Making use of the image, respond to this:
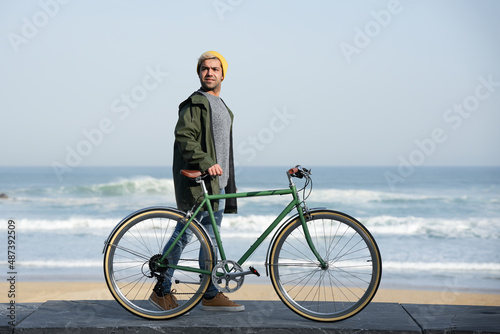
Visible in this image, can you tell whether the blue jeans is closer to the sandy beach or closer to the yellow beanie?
the yellow beanie

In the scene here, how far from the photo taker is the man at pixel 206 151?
3.51 meters

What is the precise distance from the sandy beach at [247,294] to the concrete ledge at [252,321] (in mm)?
2994

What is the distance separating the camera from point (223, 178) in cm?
370

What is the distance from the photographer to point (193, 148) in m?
3.49

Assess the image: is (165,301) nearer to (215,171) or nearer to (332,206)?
(215,171)

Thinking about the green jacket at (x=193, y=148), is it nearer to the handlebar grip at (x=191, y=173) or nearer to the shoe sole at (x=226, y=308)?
the handlebar grip at (x=191, y=173)

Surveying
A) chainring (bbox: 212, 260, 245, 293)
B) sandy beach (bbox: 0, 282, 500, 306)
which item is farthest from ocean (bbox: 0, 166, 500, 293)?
chainring (bbox: 212, 260, 245, 293)

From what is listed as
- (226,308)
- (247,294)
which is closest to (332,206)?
(247,294)

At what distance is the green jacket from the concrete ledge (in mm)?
706

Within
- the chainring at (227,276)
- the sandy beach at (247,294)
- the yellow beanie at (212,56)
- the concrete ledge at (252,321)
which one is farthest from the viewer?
the sandy beach at (247,294)

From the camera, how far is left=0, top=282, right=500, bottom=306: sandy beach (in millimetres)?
6766

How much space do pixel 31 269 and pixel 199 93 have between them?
242 inches

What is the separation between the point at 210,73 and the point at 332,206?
17.7 meters

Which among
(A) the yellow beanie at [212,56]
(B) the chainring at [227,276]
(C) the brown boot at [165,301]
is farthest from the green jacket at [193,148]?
(C) the brown boot at [165,301]
